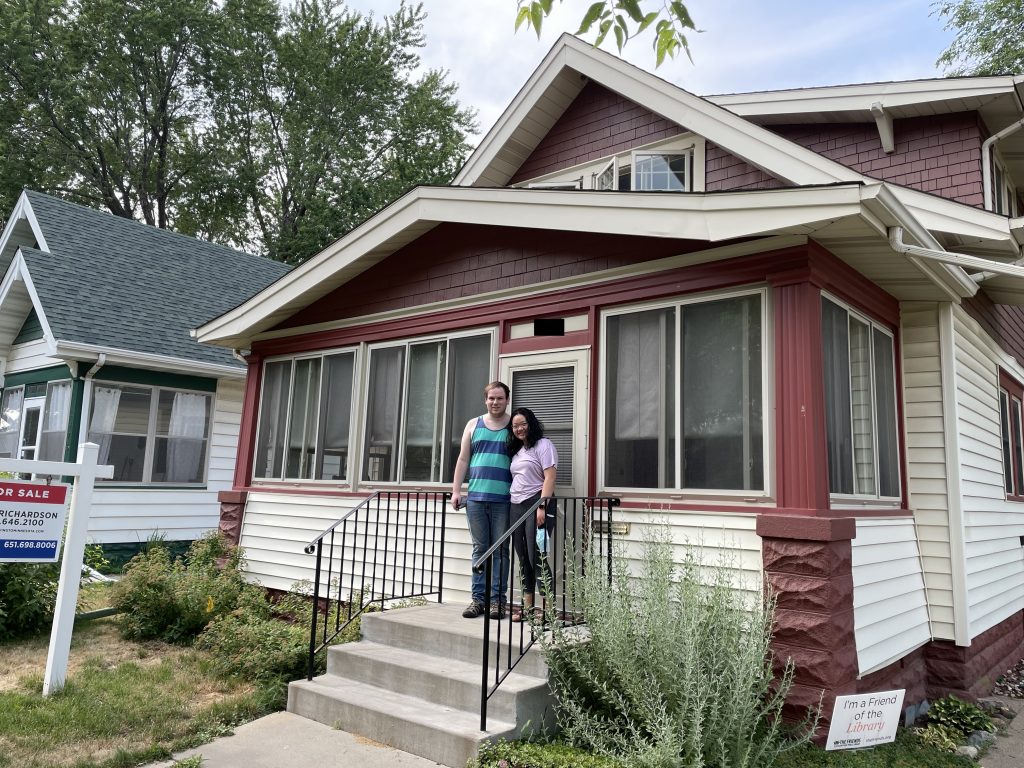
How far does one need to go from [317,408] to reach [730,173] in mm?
4829

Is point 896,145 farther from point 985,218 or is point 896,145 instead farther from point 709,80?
point 709,80

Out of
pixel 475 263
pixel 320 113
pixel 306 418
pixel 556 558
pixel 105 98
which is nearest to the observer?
pixel 556 558

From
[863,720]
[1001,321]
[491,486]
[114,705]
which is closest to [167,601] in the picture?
[114,705]

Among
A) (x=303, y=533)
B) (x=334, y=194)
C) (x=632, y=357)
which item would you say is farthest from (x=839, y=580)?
(x=334, y=194)

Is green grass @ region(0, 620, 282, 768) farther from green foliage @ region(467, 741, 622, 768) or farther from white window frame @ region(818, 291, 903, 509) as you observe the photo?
white window frame @ region(818, 291, 903, 509)

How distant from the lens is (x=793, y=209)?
14.3 feet

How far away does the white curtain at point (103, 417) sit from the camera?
1016 cm

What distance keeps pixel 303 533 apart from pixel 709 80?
40.0ft

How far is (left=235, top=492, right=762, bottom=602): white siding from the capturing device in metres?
4.70

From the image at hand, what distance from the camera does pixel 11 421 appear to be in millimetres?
11570

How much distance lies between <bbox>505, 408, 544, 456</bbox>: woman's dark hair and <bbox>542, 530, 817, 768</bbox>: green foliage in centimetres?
119

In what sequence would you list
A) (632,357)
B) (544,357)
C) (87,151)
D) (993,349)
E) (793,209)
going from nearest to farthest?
(793,209) → (632,357) → (544,357) → (993,349) → (87,151)

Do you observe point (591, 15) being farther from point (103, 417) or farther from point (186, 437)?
point (186, 437)

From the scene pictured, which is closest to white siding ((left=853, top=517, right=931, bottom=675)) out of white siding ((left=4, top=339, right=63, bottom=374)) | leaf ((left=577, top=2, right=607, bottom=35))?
leaf ((left=577, top=2, right=607, bottom=35))
